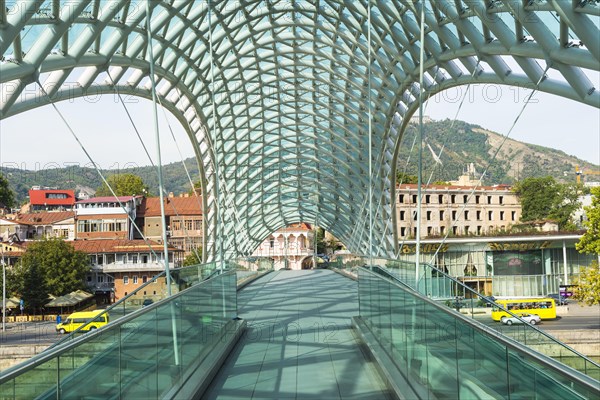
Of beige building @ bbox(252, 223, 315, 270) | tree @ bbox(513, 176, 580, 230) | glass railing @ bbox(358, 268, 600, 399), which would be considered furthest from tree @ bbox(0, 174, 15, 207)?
glass railing @ bbox(358, 268, 600, 399)

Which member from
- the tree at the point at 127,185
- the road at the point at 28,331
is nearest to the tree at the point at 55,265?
the road at the point at 28,331

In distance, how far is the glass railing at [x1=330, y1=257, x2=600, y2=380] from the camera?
8.83 metres

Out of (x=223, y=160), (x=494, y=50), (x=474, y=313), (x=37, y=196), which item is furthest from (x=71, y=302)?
(x=37, y=196)

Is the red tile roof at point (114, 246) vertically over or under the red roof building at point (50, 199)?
under

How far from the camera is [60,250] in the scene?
254 feet

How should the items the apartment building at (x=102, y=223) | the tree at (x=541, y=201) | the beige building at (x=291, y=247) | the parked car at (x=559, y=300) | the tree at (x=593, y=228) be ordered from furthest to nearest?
1. the beige building at (x=291, y=247)
2. the tree at (x=541, y=201)
3. the apartment building at (x=102, y=223)
4. the parked car at (x=559, y=300)
5. the tree at (x=593, y=228)

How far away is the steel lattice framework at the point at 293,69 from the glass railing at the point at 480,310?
4.00 meters

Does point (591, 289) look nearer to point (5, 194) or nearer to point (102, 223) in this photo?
point (102, 223)

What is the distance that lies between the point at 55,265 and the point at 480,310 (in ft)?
245

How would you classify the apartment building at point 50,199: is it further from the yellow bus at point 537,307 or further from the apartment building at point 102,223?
the yellow bus at point 537,307

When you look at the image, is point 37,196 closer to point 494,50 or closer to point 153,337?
point 494,50

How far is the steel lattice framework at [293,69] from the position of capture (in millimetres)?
18156

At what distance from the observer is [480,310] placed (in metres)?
9.77

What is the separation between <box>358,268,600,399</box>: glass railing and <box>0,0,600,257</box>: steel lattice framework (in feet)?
27.2
